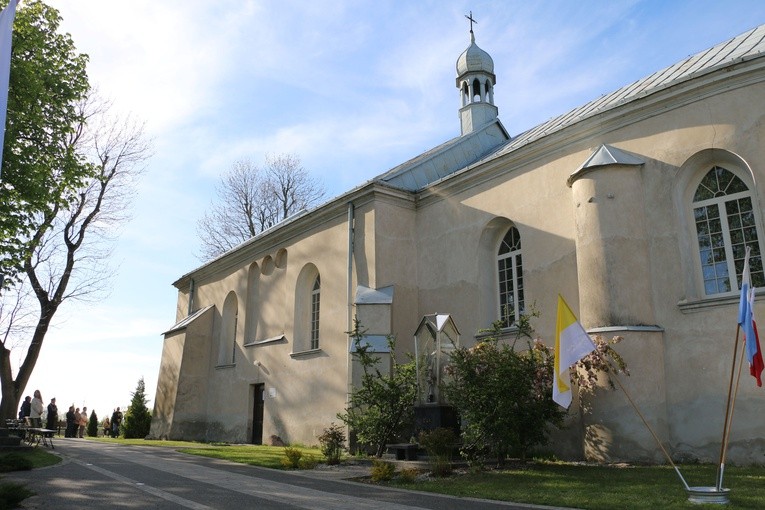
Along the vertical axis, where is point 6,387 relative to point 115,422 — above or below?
above

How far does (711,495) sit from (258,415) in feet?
57.4

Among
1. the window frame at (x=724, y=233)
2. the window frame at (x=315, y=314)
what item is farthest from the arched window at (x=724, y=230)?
the window frame at (x=315, y=314)

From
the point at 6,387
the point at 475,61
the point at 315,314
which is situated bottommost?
the point at 6,387

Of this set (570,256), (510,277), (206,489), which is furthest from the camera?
(510,277)

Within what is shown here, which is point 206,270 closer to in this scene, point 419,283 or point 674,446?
point 419,283

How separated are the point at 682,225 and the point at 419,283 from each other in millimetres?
7700

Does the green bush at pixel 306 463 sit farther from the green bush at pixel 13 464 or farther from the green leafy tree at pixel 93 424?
the green leafy tree at pixel 93 424

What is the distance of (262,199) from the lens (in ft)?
119

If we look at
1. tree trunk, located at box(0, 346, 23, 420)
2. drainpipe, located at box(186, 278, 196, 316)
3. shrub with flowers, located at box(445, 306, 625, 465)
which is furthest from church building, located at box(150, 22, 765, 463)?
tree trunk, located at box(0, 346, 23, 420)

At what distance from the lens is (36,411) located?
65.5ft

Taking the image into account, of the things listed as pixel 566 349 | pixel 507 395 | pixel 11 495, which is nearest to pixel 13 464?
pixel 11 495

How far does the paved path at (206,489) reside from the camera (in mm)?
7766

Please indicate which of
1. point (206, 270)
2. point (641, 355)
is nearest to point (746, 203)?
point (641, 355)

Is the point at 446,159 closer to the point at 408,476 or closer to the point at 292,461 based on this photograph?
the point at 292,461
